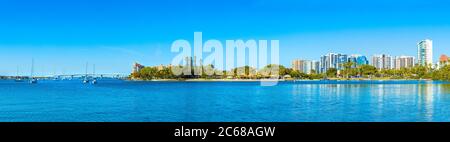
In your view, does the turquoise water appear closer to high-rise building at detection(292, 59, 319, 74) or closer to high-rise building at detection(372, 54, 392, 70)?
high-rise building at detection(372, 54, 392, 70)

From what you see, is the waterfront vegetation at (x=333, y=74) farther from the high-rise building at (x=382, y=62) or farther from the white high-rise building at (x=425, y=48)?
the white high-rise building at (x=425, y=48)

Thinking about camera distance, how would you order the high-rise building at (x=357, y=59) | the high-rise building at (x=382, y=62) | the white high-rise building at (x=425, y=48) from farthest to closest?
the high-rise building at (x=382, y=62) < the high-rise building at (x=357, y=59) < the white high-rise building at (x=425, y=48)

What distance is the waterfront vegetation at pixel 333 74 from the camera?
113 ft

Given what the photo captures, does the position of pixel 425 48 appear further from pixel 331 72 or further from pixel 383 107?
pixel 331 72

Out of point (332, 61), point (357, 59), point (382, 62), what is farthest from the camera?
point (382, 62)

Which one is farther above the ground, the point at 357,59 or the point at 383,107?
the point at 357,59

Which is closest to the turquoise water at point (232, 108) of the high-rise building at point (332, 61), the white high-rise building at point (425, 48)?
the white high-rise building at point (425, 48)

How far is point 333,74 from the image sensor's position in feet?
135

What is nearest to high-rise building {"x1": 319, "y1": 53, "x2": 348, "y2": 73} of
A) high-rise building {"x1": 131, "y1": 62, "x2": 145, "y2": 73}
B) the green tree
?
the green tree

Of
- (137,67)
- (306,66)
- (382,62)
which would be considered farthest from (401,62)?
(137,67)
